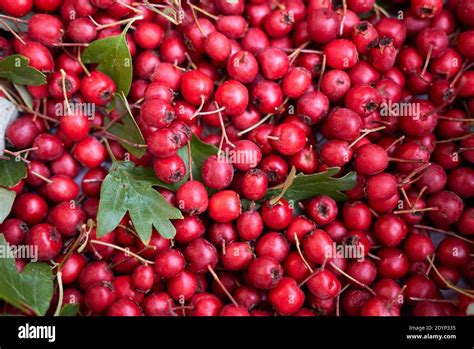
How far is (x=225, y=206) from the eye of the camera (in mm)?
1416

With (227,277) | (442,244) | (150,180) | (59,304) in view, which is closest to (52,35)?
(150,180)

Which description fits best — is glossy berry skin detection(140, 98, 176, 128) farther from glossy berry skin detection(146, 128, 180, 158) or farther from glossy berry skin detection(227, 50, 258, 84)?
glossy berry skin detection(227, 50, 258, 84)

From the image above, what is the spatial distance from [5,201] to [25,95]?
0.33 meters

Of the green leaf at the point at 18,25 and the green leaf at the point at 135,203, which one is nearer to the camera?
the green leaf at the point at 135,203

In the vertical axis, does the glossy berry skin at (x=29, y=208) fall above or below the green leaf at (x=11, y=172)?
below

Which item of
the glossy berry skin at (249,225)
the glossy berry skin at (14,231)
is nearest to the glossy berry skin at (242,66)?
the glossy berry skin at (249,225)

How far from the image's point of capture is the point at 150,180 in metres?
1.45

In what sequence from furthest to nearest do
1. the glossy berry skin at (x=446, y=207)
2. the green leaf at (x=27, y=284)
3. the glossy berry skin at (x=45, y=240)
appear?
the glossy berry skin at (x=446, y=207)
the glossy berry skin at (x=45, y=240)
the green leaf at (x=27, y=284)

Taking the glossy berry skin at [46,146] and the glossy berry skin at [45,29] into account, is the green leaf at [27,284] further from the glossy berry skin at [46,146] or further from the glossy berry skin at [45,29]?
the glossy berry skin at [45,29]

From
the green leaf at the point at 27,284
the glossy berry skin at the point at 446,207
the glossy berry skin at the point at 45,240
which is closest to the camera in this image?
the green leaf at the point at 27,284

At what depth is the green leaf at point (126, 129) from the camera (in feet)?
4.68

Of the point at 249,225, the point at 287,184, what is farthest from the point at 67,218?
the point at 287,184

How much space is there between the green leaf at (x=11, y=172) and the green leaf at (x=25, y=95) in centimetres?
18

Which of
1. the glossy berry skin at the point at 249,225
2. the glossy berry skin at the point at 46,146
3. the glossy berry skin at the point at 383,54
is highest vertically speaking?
the glossy berry skin at the point at 383,54
